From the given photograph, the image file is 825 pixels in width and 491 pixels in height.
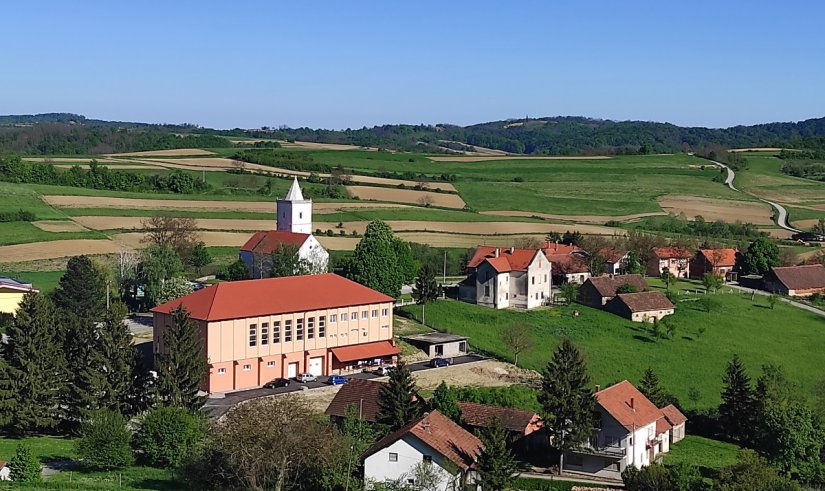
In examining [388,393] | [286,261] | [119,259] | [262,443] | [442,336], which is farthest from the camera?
[119,259]

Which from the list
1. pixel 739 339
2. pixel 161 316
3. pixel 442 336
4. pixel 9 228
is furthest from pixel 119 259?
pixel 739 339

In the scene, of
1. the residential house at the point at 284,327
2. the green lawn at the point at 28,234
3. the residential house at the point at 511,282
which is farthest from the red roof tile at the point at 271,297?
the green lawn at the point at 28,234

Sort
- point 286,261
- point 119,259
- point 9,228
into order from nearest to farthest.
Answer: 1. point 286,261
2. point 119,259
3. point 9,228

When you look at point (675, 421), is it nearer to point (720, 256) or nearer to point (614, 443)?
point (614, 443)

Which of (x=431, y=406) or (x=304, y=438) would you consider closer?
(x=304, y=438)

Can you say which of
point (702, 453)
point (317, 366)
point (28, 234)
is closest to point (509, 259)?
point (317, 366)

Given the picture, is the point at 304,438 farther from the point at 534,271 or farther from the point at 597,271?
the point at 597,271

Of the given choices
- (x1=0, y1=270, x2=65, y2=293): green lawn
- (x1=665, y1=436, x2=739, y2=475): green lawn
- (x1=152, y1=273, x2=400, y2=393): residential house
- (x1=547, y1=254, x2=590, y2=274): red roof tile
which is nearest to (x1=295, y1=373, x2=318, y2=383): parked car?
(x1=152, y1=273, x2=400, y2=393): residential house

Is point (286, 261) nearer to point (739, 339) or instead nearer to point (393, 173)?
point (739, 339)
